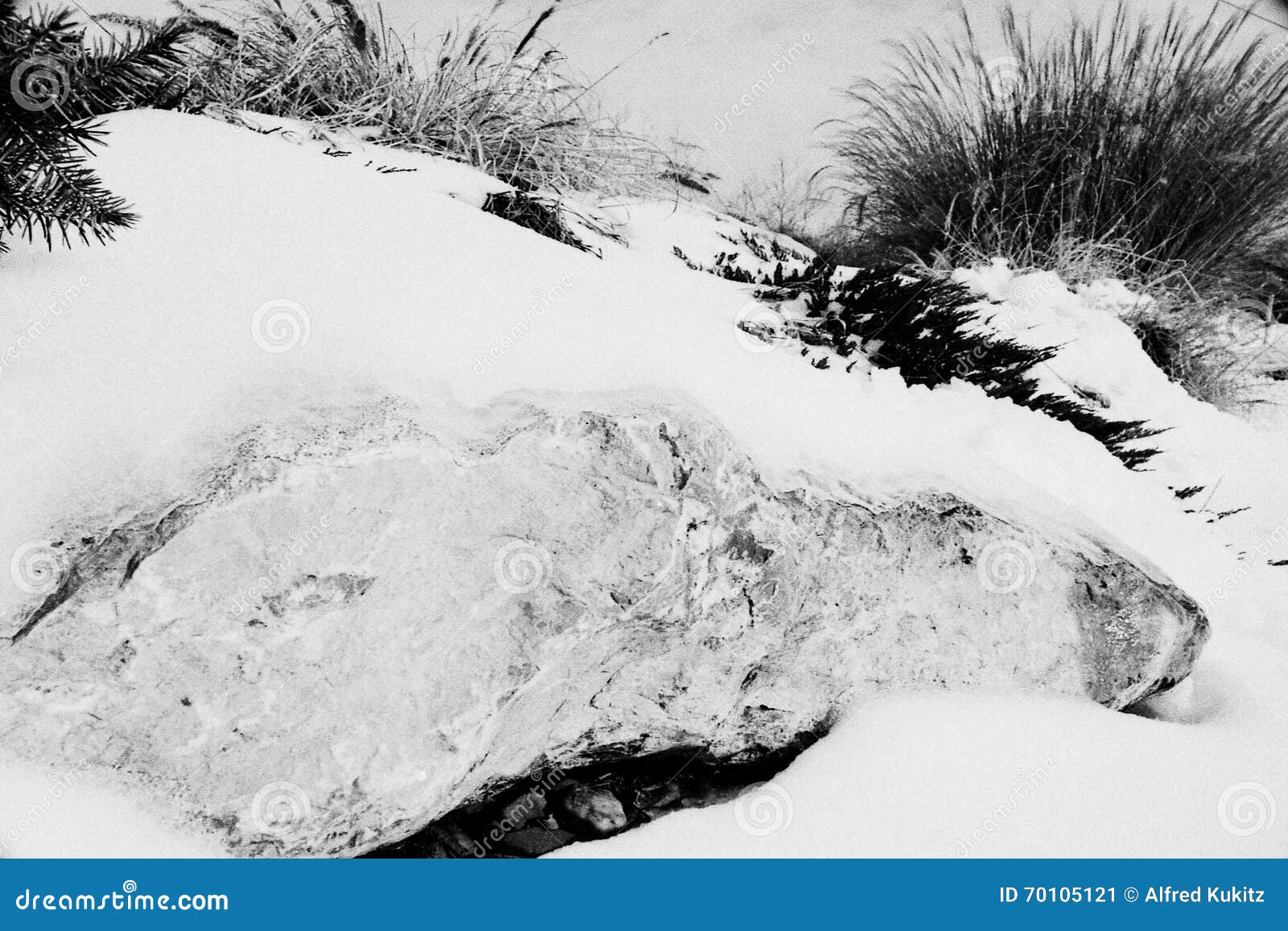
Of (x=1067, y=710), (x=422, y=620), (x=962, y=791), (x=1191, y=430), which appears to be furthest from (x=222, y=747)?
(x=1191, y=430)

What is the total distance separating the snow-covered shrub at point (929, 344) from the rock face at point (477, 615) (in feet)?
3.33

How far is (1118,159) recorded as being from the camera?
14.1 ft

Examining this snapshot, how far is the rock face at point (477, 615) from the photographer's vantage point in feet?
4.72

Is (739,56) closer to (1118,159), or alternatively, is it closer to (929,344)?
(1118,159)

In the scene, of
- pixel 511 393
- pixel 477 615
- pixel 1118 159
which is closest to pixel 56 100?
pixel 511 393

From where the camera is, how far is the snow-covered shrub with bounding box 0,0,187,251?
1328mm

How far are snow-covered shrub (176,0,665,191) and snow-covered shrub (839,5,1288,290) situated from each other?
67.9 inches

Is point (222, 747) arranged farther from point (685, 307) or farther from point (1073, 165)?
point (1073, 165)

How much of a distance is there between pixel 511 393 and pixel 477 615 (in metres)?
0.43

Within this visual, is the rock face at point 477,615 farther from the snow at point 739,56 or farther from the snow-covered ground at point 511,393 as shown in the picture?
the snow at point 739,56

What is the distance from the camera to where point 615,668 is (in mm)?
1765

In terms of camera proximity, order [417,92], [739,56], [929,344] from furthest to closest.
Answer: [739,56]
[417,92]
[929,344]

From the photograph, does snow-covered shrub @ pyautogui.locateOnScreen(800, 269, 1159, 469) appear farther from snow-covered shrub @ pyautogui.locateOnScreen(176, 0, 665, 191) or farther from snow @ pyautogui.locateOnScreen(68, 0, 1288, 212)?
snow @ pyautogui.locateOnScreen(68, 0, 1288, 212)

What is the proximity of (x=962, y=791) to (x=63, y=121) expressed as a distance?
202 centimetres
